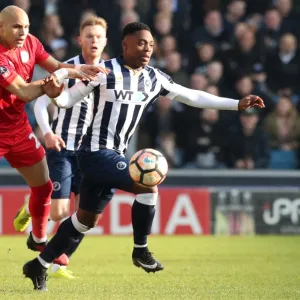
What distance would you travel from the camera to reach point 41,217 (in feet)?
24.8

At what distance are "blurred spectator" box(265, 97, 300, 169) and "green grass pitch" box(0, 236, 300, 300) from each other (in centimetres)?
166

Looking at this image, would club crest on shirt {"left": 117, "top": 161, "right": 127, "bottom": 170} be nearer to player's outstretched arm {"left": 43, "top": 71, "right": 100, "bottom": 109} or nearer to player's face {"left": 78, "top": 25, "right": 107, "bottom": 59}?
player's outstretched arm {"left": 43, "top": 71, "right": 100, "bottom": 109}

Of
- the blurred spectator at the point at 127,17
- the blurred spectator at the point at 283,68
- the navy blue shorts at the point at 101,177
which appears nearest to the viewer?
the navy blue shorts at the point at 101,177

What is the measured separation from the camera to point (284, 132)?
13.9 metres

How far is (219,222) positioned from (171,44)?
2.80 m

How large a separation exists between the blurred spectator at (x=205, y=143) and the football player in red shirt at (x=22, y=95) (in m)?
6.02

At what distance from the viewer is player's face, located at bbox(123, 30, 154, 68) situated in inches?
266

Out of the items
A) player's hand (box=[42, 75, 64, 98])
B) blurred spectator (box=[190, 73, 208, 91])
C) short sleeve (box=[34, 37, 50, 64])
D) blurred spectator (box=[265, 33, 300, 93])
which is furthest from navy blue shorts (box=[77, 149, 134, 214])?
blurred spectator (box=[265, 33, 300, 93])

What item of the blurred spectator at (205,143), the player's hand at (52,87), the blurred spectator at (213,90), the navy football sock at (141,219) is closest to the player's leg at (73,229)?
the navy football sock at (141,219)

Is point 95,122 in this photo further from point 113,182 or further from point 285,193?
point 285,193

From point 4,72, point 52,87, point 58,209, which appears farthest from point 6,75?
point 58,209

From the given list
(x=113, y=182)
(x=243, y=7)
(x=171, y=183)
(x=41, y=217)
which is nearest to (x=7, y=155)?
(x=41, y=217)

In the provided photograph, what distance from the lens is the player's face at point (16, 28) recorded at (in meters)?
6.73

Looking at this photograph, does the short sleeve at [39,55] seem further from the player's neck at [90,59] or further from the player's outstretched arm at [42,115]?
the player's neck at [90,59]
